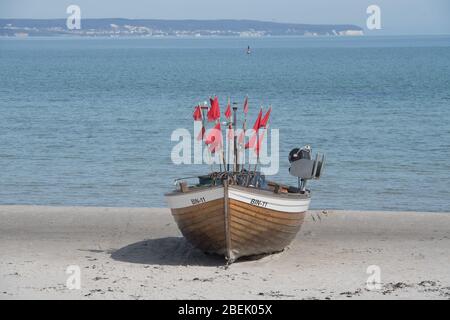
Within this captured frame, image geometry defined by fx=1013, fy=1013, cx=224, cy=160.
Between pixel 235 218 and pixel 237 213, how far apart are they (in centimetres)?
9

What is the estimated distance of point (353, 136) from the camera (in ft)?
128

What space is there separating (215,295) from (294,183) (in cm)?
1256

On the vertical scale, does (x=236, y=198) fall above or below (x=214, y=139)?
below

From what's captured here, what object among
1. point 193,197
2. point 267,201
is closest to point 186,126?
point 193,197

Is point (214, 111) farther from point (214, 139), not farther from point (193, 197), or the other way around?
point (193, 197)

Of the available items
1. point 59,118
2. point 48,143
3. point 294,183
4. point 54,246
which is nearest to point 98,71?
point 59,118

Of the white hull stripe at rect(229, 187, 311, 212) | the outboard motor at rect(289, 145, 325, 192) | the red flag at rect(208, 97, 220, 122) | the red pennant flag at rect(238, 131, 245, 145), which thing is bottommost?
the white hull stripe at rect(229, 187, 311, 212)

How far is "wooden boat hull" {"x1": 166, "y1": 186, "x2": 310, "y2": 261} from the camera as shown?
53.4 ft

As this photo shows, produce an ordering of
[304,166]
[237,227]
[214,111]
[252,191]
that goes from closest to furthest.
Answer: [252,191] < [237,227] < [214,111] < [304,166]

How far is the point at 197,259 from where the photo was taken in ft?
57.4

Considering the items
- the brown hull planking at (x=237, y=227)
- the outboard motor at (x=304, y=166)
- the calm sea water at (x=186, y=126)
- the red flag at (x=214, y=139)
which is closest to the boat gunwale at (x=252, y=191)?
the brown hull planking at (x=237, y=227)

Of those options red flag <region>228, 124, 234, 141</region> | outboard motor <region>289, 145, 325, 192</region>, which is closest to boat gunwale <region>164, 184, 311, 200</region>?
outboard motor <region>289, 145, 325, 192</region>

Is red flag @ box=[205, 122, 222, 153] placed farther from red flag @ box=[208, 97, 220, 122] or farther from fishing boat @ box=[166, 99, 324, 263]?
fishing boat @ box=[166, 99, 324, 263]

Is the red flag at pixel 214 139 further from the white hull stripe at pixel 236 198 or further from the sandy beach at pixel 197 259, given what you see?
the sandy beach at pixel 197 259
